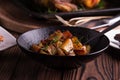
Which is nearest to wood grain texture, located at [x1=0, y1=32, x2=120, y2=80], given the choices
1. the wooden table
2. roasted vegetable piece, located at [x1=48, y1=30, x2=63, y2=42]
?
the wooden table

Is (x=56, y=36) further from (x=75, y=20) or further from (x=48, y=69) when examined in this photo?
(x=75, y=20)

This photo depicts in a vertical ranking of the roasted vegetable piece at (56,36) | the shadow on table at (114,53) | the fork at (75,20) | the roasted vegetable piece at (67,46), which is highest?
the roasted vegetable piece at (67,46)

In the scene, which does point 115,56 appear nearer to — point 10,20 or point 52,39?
point 52,39

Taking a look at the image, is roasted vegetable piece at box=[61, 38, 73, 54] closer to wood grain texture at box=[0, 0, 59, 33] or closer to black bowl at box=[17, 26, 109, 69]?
black bowl at box=[17, 26, 109, 69]

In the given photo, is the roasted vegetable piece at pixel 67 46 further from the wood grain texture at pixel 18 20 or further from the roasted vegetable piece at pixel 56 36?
the wood grain texture at pixel 18 20

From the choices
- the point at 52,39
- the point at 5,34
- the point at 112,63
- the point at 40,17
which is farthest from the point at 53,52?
the point at 40,17

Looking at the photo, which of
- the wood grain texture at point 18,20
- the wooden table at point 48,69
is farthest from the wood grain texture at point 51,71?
the wood grain texture at point 18,20

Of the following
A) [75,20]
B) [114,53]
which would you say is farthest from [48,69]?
[75,20]

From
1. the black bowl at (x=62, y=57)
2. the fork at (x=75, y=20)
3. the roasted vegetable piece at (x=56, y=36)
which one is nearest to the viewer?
the black bowl at (x=62, y=57)
